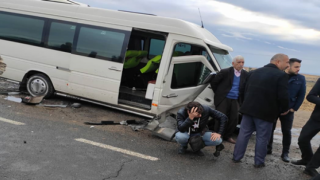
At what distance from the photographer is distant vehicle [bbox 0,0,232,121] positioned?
739 cm

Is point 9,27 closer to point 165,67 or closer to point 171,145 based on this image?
point 165,67

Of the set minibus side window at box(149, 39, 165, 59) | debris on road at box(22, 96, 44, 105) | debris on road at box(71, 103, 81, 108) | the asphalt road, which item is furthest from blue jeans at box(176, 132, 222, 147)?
debris on road at box(22, 96, 44, 105)

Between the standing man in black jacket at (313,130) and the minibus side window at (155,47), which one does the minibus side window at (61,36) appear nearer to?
the minibus side window at (155,47)

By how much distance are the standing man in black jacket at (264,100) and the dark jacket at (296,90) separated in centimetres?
50

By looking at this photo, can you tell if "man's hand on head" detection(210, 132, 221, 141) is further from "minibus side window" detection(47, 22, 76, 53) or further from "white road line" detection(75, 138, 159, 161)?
"minibus side window" detection(47, 22, 76, 53)

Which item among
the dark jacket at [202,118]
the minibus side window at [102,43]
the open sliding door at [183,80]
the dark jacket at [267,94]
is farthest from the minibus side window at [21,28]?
the dark jacket at [267,94]

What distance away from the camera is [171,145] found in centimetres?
619

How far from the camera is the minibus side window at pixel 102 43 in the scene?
7895mm

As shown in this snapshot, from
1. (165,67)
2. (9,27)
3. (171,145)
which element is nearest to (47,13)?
(9,27)

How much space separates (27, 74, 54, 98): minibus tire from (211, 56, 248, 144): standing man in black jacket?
4416mm

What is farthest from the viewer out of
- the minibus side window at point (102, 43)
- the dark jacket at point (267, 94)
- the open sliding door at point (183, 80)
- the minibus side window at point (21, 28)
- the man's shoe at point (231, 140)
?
the minibus side window at point (21, 28)

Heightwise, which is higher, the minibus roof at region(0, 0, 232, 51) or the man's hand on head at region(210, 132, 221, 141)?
the minibus roof at region(0, 0, 232, 51)

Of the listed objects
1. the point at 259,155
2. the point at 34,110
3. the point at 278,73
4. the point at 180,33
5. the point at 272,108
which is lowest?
the point at 34,110

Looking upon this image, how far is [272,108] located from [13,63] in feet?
22.6
